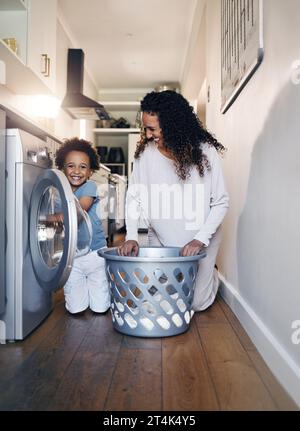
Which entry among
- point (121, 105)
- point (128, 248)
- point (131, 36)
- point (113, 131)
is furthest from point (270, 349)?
point (121, 105)

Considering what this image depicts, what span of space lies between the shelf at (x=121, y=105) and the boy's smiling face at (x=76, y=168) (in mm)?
3766

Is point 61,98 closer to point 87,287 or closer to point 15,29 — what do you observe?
point 15,29

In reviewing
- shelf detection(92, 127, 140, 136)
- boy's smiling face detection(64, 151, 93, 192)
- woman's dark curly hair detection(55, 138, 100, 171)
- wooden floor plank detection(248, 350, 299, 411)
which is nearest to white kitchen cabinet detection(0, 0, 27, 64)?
woman's dark curly hair detection(55, 138, 100, 171)

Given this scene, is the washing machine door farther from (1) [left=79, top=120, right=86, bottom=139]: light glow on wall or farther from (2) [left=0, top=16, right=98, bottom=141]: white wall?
(1) [left=79, top=120, right=86, bottom=139]: light glow on wall

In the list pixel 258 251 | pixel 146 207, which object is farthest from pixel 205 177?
pixel 258 251

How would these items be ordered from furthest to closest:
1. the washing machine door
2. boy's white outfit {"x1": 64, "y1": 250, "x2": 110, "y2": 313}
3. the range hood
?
the range hood < boy's white outfit {"x1": 64, "y1": 250, "x2": 110, "y2": 313} < the washing machine door

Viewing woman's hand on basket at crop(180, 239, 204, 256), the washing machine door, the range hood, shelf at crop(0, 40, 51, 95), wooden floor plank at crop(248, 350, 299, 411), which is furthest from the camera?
the range hood

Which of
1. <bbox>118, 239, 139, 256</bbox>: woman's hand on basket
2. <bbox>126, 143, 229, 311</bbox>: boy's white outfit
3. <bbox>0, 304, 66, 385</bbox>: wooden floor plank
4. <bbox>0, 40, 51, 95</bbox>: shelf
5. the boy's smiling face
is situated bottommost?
<bbox>0, 304, 66, 385</bbox>: wooden floor plank

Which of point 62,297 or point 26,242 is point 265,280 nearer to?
point 26,242

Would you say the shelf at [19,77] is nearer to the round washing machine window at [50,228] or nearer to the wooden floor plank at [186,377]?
the round washing machine window at [50,228]

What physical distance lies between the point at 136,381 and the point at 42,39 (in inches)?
96.4

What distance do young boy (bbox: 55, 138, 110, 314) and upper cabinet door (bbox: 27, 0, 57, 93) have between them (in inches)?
35.3

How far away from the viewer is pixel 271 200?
1.12m

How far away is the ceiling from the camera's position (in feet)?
11.2
